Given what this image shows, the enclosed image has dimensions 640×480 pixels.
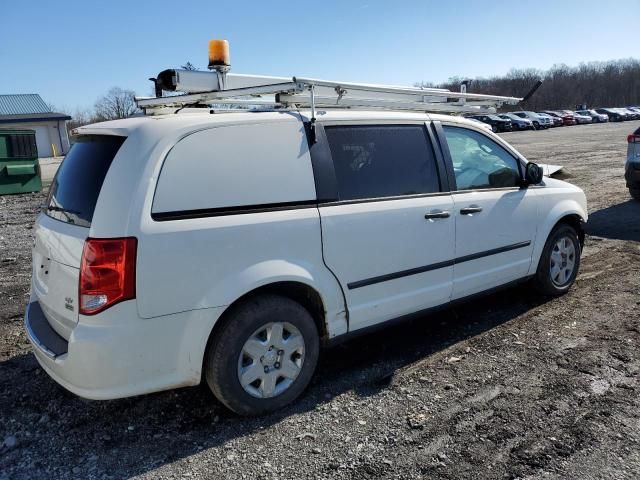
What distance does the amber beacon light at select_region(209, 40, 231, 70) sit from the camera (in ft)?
12.0

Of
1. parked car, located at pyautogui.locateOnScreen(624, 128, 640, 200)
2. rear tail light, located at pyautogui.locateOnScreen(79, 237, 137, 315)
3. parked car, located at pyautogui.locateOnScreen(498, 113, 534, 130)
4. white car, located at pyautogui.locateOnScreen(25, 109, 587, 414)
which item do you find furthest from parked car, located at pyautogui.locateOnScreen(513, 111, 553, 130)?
rear tail light, located at pyautogui.locateOnScreen(79, 237, 137, 315)

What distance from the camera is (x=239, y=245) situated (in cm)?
290

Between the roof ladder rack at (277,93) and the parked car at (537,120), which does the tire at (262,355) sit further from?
the parked car at (537,120)

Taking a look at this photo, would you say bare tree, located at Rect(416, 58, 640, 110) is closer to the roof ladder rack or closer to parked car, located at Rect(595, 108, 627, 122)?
parked car, located at Rect(595, 108, 627, 122)

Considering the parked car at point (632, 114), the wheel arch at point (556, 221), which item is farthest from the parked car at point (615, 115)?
the wheel arch at point (556, 221)

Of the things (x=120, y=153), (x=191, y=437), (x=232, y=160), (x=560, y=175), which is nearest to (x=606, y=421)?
(x=191, y=437)

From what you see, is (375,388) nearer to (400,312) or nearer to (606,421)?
(400,312)

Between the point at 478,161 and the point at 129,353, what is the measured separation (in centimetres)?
306

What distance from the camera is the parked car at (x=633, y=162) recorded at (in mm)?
9258

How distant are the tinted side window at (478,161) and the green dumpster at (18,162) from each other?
13.1 meters

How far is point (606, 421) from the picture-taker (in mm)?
3029

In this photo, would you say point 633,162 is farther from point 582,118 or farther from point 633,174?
point 582,118

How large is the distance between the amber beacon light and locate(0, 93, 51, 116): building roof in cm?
5378

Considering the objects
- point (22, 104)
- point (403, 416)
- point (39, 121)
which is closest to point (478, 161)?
point (403, 416)
